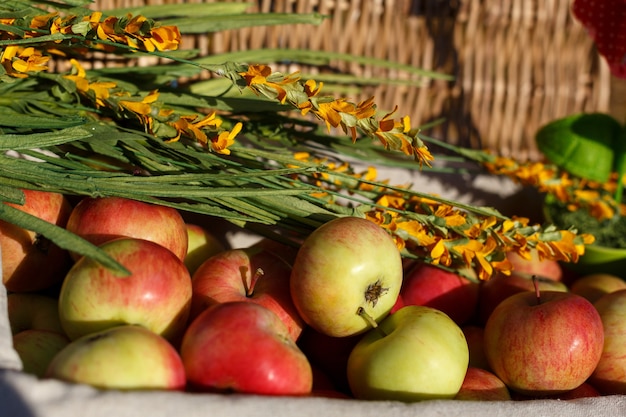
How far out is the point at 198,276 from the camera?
0.74m

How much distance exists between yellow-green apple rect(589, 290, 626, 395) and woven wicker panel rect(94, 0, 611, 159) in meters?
0.65

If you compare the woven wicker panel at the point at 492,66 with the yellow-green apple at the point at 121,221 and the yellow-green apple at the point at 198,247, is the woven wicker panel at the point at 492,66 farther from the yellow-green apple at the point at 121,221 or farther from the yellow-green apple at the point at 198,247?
the yellow-green apple at the point at 121,221

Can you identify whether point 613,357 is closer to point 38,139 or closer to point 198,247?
point 198,247

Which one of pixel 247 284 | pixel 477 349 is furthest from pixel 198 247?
pixel 477 349

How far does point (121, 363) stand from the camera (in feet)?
1.67

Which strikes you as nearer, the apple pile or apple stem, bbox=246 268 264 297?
the apple pile

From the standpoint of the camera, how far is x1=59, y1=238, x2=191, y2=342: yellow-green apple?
23.6 inches

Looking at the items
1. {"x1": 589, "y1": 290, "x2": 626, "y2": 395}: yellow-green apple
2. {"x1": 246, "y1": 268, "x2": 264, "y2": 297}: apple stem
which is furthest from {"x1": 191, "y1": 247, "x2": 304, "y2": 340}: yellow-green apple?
{"x1": 589, "y1": 290, "x2": 626, "y2": 395}: yellow-green apple

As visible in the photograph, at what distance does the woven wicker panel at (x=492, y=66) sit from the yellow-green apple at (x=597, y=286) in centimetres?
44

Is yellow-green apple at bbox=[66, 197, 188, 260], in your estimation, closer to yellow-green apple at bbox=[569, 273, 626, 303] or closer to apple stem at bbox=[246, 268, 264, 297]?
apple stem at bbox=[246, 268, 264, 297]

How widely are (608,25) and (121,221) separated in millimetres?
900

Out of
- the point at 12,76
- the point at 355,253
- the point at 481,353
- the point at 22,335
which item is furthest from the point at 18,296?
the point at 481,353

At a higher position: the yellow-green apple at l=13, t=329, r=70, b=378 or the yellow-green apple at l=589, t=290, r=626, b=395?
the yellow-green apple at l=13, t=329, r=70, b=378

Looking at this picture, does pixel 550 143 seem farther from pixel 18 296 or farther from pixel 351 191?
pixel 18 296
